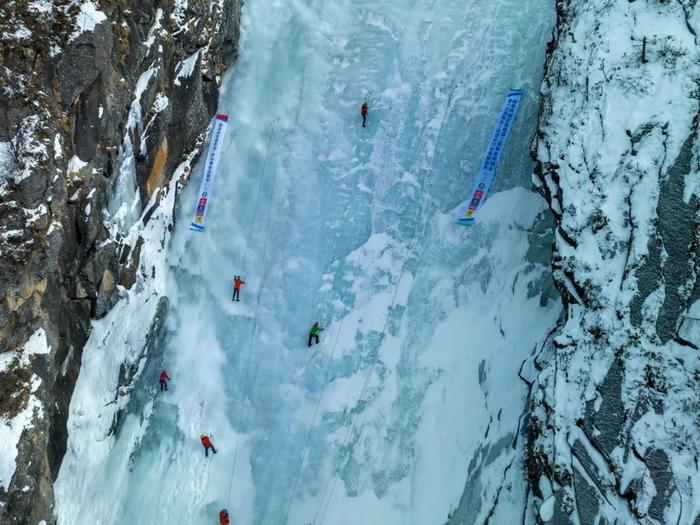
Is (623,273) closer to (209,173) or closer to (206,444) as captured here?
(206,444)

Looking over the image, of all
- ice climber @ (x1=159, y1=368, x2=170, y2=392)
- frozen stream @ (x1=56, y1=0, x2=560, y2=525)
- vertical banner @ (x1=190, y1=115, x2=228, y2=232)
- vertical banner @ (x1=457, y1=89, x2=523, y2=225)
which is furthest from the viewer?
vertical banner @ (x1=190, y1=115, x2=228, y2=232)

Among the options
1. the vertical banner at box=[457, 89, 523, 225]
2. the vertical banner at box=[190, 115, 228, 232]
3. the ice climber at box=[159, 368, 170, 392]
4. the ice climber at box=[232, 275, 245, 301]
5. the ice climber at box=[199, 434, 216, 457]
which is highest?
the vertical banner at box=[190, 115, 228, 232]

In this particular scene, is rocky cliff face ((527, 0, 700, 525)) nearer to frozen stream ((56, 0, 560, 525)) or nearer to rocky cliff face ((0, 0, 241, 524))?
frozen stream ((56, 0, 560, 525))

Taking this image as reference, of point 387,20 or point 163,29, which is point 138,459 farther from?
point 387,20

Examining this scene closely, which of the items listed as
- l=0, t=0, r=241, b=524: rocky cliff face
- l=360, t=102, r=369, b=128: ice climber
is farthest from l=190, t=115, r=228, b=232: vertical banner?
l=360, t=102, r=369, b=128: ice climber

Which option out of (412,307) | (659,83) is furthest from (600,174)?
(412,307)

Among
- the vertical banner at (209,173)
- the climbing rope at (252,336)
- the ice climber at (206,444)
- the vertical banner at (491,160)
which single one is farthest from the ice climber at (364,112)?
the ice climber at (206,444)

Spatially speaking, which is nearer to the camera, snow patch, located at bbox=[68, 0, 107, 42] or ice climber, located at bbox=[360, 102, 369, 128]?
snow patch, located at bbox=[68, 0, 107, 42]

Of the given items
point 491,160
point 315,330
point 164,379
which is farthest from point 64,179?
point 491,160

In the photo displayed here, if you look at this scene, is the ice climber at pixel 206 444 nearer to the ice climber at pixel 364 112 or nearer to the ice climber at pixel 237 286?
the ice climber at pixel 237 286
